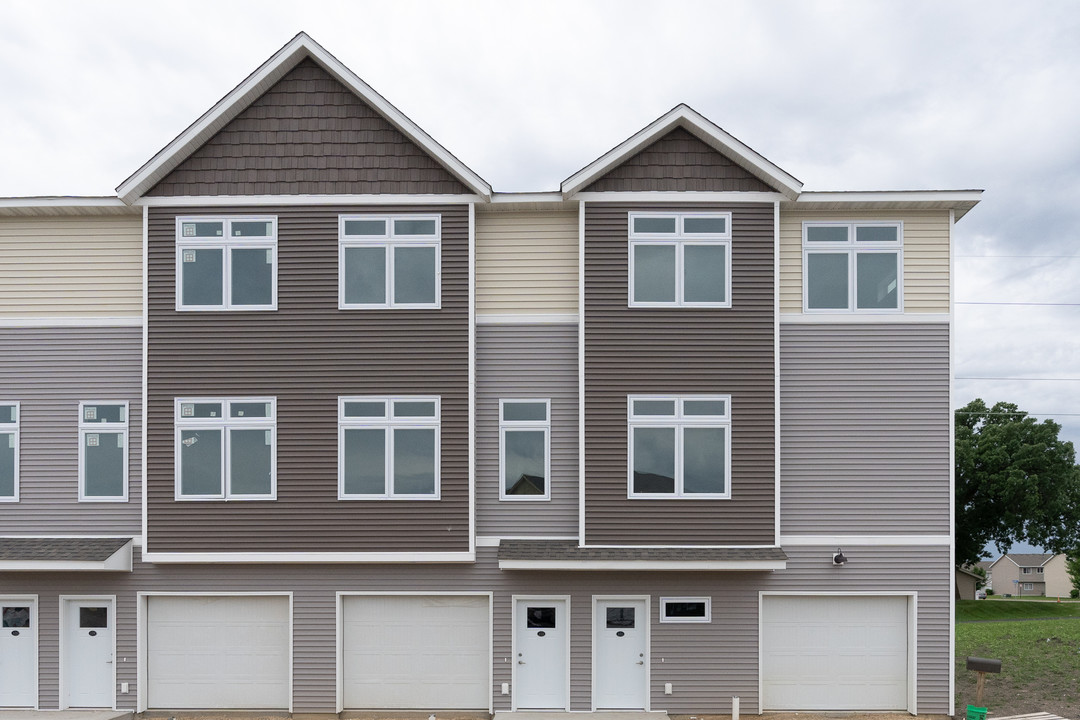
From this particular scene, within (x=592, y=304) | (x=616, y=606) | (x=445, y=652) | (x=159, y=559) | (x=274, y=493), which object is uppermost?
(x=592, y=304)

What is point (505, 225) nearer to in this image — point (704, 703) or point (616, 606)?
point (616, 606)

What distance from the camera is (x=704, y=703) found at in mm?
10766

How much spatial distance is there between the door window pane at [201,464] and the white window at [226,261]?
204cm

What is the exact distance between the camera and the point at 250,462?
10.9 metres

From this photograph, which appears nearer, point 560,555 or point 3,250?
point 560,555

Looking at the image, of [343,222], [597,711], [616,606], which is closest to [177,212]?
[343,222]

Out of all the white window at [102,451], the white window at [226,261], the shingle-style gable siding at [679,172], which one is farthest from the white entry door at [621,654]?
the white window at [102,451]

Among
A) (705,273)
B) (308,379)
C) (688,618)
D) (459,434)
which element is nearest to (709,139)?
(705,273)

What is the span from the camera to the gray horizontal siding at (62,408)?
11.1 m

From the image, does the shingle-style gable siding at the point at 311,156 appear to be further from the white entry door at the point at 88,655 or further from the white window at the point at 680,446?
the white entry door at the point at 88,655

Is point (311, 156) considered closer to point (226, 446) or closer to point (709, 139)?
point (226, 446)

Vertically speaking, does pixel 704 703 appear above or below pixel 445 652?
below

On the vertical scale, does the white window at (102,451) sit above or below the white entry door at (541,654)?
above

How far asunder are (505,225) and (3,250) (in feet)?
26.3
